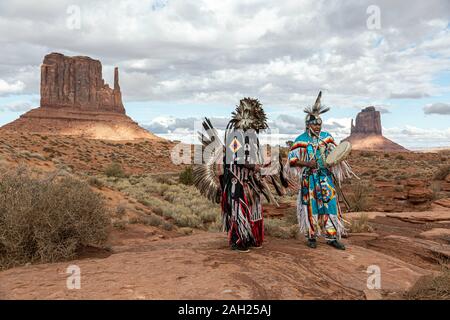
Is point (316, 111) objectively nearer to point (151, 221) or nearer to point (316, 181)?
point (316, 181)

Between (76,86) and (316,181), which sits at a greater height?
(76,86)

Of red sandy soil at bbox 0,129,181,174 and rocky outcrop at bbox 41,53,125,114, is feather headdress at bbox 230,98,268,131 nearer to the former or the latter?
red sandy soil at bbox 0,129,181,174

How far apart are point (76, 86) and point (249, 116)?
393 ft

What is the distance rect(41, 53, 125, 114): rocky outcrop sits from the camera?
11300 cm

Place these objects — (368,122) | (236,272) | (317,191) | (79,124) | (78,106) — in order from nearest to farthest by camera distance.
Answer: (236,272) < (317,191) < (79,124) < (78,106) < (368,122)

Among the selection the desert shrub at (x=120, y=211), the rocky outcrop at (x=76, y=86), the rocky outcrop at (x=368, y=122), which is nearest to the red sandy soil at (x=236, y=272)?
the desert shrub at (x=120, y=211)

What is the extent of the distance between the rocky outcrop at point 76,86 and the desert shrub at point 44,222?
11118 centimetres

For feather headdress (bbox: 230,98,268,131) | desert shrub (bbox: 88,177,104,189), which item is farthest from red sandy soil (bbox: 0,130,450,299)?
desert shrub (bbox: 88,177,104,189)

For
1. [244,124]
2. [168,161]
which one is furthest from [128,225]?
[168,161]

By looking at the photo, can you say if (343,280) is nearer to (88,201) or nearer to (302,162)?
(302,162)

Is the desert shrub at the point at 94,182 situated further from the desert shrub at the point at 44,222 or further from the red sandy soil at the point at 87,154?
the red sandy soil at the point at 87,154

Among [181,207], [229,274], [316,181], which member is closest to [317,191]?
[316,181]

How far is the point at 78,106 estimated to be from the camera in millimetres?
112375

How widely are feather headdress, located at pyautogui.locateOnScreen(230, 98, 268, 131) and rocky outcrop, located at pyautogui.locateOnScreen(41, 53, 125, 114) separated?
371 ft
